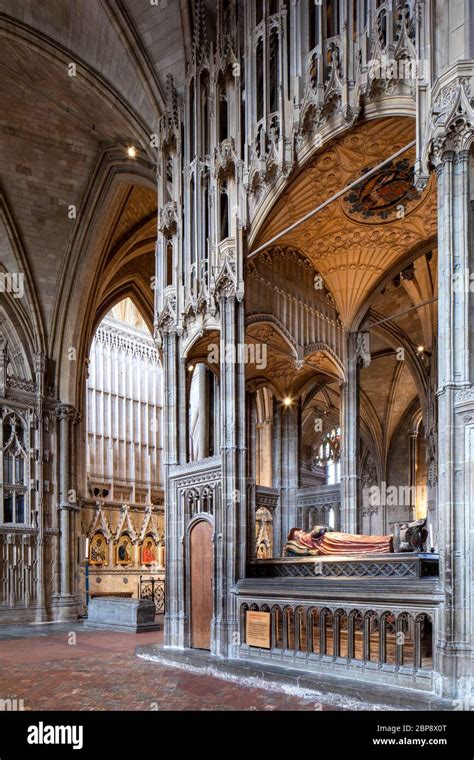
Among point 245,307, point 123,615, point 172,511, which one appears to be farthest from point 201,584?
point 123,615

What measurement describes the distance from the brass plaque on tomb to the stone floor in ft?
3.58

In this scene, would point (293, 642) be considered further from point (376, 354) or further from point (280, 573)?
point (376, 354)

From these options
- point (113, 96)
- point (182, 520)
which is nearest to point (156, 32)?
point (113, 96)

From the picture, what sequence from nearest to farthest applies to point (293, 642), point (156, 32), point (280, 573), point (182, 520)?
point (293, 642) < point (280, 573) < point (182, 520) < point (156, 32)

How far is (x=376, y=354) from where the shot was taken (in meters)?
30.7

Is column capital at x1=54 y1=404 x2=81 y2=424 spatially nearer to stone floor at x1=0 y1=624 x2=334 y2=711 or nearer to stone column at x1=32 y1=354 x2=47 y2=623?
stone column at x1=32 y1=354 x2=47 y2=623

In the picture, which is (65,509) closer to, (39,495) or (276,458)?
(39,495)

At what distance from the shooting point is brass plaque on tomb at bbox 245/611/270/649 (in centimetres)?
1336

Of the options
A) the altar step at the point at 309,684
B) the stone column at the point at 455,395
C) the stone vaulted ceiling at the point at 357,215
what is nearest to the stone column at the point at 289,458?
the stone vaulted ceiling at the point at 357,215

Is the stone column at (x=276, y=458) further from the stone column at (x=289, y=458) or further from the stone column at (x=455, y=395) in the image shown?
the stone column at (x=455, y=395)

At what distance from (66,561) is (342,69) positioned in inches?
745

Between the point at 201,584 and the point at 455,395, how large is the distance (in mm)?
7910

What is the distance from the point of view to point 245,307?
1573 cm

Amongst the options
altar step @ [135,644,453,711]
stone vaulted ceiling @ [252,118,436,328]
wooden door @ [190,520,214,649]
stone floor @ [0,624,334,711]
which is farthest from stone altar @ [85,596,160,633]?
stone vaulted ceiling @ [252,118,436,328]
